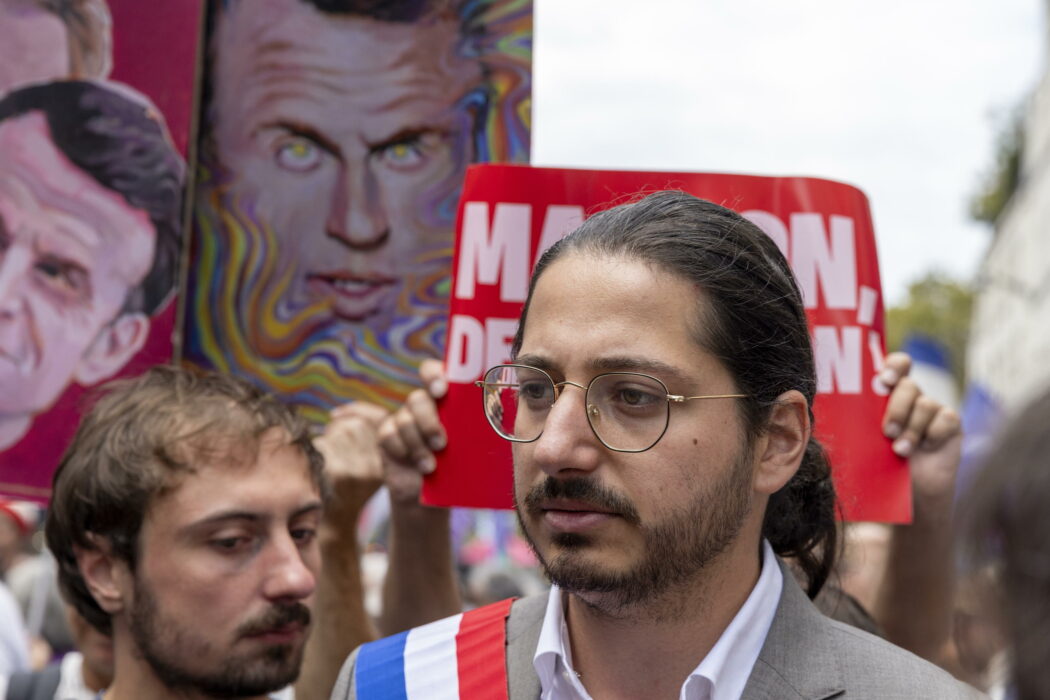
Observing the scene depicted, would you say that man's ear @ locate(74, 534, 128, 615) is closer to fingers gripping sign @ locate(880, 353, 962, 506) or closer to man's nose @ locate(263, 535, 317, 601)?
man's nose @ locate(263, 535, 317, 601)

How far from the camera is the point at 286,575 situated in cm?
274

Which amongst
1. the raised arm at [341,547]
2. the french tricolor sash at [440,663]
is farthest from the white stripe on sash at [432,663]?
the raised arm at [341,547]

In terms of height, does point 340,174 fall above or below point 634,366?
above

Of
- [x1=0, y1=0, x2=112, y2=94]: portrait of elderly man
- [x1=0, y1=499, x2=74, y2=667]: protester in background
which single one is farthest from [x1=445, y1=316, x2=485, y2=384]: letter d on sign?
[x1=0, y1=499, x2=74, y2=667]: protester in background

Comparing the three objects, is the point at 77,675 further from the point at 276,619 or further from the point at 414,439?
the point at 414,439

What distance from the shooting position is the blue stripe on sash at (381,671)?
222 centimetres

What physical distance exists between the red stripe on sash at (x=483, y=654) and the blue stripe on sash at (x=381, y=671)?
11 centimetres

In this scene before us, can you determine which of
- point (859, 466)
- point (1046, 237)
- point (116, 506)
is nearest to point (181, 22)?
point (116, 506)

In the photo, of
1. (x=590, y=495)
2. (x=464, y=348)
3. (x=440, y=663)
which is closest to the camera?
(x=590, y=495)

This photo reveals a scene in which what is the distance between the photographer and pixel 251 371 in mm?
3252

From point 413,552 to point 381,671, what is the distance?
0.74 meters

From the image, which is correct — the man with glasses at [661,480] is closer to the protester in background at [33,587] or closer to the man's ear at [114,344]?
the man's ear at [114,344]

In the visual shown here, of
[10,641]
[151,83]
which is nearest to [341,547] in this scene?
[151,83]

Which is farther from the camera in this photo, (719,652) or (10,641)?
(10,641)
